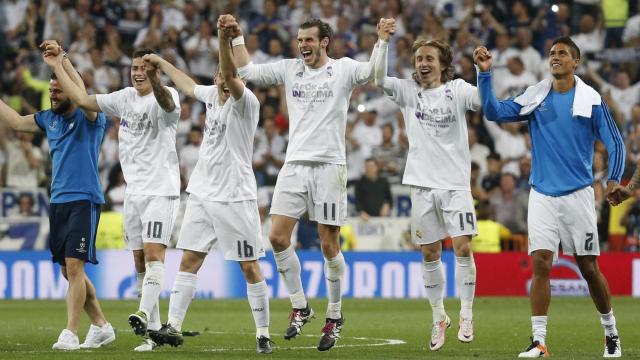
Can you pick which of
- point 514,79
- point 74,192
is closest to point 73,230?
point 74,192

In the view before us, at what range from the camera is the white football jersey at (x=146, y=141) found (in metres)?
13.0

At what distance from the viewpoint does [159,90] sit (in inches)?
481

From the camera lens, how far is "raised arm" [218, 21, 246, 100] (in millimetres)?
11492

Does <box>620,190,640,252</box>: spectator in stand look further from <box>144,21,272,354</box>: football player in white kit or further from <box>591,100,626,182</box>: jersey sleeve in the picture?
<box>144,21,272,354</box>: football player in white kit

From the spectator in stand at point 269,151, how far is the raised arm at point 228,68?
12.5 meters

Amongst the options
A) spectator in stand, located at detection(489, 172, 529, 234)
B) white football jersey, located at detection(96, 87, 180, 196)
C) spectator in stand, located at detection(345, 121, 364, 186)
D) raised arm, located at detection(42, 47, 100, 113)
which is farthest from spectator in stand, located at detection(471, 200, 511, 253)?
raised arm, located at detection(42, 47, 100, 113)

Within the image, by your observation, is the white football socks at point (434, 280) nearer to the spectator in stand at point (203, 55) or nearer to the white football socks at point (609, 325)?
the white football socks at point (609, 325)

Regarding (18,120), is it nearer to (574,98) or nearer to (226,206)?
(226,206)

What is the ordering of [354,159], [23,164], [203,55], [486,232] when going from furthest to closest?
1. [203,55]
2. [354,159]
3. [23,164]
4. [486,232]

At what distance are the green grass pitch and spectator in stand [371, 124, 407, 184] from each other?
3.23m

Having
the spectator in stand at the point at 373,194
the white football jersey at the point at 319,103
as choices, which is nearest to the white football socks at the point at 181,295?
the white football jersey at the point at 319,103

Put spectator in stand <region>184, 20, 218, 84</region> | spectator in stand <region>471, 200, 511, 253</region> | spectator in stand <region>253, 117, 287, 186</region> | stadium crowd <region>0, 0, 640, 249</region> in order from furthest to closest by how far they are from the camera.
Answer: spectator in stand <region>184, 20, 218, 84</region>
spectator in stand <region>253, 117, 287, 186</region>
stadium crowd <region>0, 0, 640, 249</region>
spectator in stand <region>471, 200, 511, 253</region>

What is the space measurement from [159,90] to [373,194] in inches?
464

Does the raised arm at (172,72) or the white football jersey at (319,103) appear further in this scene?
the white football jersey at (319,103)
